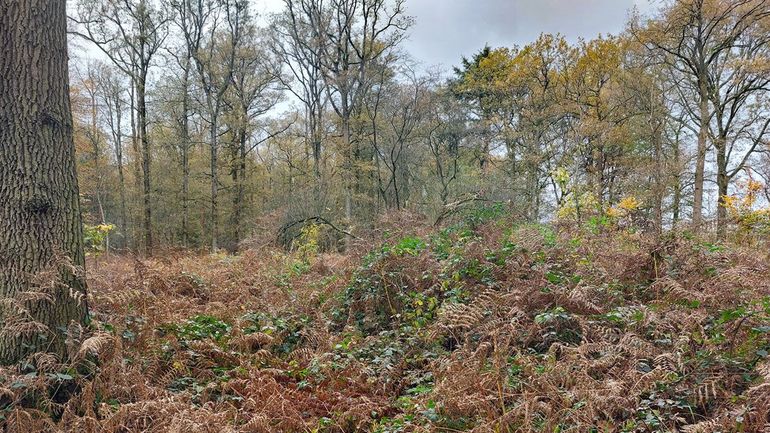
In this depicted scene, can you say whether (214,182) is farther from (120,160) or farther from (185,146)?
(120,160)

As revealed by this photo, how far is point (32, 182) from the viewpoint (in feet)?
9.50

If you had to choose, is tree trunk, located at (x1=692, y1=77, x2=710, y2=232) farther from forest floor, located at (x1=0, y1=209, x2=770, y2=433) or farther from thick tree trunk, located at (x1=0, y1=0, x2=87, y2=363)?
thick tree trunk, located at (x1=0, y1=0, x2=87, y2=363)

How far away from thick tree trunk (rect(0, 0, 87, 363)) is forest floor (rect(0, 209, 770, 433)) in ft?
0.87

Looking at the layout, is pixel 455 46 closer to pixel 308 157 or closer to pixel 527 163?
pixel 527 163

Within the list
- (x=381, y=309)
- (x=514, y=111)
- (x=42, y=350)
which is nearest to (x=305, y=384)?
(x=381, y=309)

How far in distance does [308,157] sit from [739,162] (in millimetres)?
18381

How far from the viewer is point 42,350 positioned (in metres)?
2.80

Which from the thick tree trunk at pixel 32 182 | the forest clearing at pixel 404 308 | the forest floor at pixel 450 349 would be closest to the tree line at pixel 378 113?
the forest clearing at pixel 404 308

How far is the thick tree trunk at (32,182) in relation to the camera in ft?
9.26

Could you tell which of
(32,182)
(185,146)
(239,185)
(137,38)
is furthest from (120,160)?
(32,182)

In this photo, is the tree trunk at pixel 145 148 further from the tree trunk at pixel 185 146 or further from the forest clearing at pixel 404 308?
the forest clearing at pixel 404 308

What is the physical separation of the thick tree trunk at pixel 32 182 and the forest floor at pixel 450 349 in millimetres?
266

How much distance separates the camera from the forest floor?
2.41m

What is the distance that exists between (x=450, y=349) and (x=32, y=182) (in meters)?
3.53
